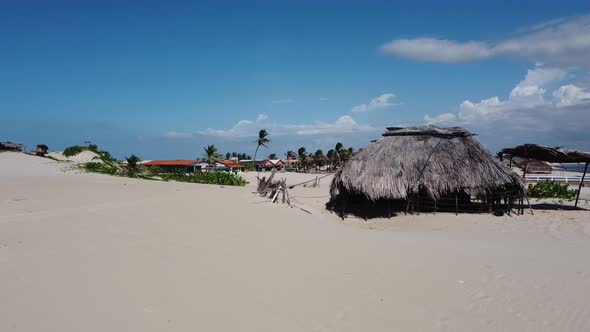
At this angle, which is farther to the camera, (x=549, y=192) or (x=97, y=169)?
(x=97, y=169)

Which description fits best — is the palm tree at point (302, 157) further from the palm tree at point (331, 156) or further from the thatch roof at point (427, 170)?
the thatch roof at point (427, 170)

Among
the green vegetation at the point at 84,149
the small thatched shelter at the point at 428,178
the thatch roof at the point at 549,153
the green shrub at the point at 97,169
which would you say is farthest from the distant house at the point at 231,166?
the thatch roof at the point at 549,153

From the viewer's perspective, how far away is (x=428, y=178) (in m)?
14.4

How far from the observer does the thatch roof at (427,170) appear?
1427cm

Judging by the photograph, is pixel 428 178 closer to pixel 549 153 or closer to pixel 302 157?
pixel 549 153

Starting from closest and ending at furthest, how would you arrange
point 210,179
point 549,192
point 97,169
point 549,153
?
point 549,153, point 549,192, point 97,169, point 210,179

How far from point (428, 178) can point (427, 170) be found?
0.40 meters

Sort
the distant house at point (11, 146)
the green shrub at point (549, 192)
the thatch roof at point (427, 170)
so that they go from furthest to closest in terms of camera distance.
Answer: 1. the distant house at point (11, 146)
2. the green shrub at point (549, 192)
3. the thatch roof at point (427, 170)

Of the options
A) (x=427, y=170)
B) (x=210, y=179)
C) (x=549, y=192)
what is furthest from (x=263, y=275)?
(x=210, y=179)

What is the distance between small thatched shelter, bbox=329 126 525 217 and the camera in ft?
46.9

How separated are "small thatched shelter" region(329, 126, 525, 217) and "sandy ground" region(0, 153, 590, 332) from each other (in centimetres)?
276

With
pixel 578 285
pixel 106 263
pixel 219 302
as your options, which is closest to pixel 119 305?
pixel 219 302

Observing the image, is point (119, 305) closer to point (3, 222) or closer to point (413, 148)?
point (3, 222)

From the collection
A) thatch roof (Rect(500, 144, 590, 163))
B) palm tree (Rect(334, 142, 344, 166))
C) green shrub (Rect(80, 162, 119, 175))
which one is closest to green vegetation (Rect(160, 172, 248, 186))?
green shrub (Rect(80, 162, 119, 175))
